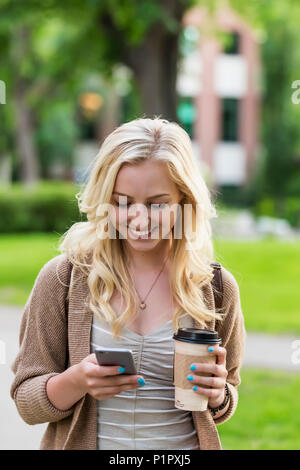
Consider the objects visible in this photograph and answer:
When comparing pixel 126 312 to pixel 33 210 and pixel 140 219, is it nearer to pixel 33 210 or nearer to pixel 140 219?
pixel 140 219

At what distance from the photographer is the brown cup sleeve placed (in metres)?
2.10

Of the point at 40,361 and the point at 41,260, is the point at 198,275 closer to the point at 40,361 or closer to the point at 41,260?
the point at 40,361

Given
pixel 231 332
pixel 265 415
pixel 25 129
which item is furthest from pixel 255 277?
pixel 25 129

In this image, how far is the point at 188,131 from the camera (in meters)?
27.5

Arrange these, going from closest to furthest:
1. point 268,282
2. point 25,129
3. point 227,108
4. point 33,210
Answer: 1. point 268,282
2. point 33,210
3. point 25,129
4. point 227,108

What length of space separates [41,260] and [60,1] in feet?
17.6

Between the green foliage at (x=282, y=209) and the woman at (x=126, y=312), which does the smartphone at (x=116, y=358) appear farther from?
the green foliage at (x=282, y=209)

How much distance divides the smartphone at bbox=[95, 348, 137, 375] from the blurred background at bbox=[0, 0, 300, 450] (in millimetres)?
860

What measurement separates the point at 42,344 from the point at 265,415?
4084mm

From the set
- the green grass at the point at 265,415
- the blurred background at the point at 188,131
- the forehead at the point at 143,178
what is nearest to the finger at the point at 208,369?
the forehead at the point at 143,178

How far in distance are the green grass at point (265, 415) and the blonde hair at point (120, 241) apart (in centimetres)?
315

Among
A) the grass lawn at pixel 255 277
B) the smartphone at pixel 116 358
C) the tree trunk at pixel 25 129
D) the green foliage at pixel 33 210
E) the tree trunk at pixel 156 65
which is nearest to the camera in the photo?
the smartphone at pixel 116 358

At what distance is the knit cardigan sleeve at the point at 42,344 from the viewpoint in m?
2.28

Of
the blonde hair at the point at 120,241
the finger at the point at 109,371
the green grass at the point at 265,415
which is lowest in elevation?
the green grass at the point at 265,415
